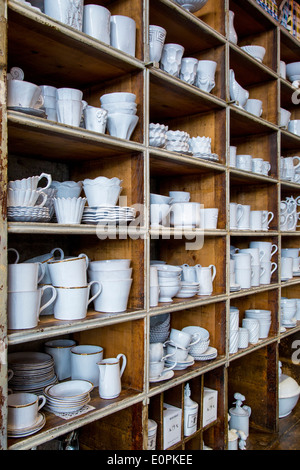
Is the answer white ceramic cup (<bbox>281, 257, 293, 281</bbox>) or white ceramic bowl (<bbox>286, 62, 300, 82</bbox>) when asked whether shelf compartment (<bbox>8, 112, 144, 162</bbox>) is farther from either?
white ceramic bowl (<bbox>286, 62, 300, 82</bbox>)

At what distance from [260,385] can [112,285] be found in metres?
1.60

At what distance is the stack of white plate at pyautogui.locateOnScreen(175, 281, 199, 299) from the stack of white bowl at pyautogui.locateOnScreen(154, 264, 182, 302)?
4.1 inches

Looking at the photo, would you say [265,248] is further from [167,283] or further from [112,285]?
[112,285]

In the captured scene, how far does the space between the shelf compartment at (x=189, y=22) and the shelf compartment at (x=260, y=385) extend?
1786 mm

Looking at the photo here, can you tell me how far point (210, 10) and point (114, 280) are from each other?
5.03 ft

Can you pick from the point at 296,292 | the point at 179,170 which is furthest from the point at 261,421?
the point at 179,170

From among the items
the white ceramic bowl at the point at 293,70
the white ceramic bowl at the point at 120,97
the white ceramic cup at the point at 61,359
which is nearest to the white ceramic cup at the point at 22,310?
the white ceramic cup at the point at 61,359

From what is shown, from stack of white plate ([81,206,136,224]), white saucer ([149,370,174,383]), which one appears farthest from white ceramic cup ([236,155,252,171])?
white saucer ([149,370,174,383])

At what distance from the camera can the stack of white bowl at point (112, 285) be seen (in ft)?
4.99

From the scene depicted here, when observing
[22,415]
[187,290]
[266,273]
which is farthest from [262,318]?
[22,415]

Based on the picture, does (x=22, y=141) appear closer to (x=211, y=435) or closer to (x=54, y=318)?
(x=54, y=318)

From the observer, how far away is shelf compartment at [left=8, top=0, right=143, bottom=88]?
4.11 feet

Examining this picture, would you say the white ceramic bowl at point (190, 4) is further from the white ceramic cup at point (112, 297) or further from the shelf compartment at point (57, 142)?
the white ceramic cup at point (112, 297)

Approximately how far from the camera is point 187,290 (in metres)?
1.93
